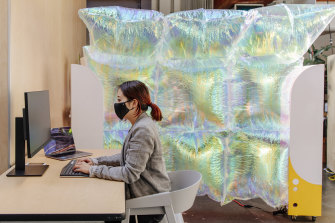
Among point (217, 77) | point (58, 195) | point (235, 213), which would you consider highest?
point (217, 77)

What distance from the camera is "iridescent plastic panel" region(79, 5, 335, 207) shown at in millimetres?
3125

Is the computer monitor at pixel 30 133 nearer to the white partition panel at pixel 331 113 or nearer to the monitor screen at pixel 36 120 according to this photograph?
the monitor screen at pixel 36 120

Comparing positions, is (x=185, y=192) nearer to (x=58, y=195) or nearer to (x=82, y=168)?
(x=82, y=168)

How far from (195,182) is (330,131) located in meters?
3.59

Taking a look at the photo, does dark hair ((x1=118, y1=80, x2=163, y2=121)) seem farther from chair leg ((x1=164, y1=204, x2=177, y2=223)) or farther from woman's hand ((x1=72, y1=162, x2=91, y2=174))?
chair leg ((x1=164, y1=204, x2=177, y2=223))

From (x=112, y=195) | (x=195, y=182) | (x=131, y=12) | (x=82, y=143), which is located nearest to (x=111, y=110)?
(x=82, y=143)

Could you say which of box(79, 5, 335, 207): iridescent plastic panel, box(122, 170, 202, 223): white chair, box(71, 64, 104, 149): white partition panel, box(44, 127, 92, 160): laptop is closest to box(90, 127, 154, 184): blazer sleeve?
box(122, 170, 202, 223): white chair

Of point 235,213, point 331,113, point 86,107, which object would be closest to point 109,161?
point 86,107

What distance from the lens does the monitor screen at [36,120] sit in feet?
5.52

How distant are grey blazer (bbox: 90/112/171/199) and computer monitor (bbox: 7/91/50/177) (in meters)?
Result: 0.32

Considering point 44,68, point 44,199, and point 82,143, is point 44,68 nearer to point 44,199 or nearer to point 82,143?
point 82,143

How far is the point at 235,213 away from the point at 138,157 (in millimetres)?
1932

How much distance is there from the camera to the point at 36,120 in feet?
6.12

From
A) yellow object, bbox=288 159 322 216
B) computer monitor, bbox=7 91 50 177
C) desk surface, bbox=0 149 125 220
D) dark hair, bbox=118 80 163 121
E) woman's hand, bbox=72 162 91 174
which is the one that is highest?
dark hair, bbox=118 80 163 121
